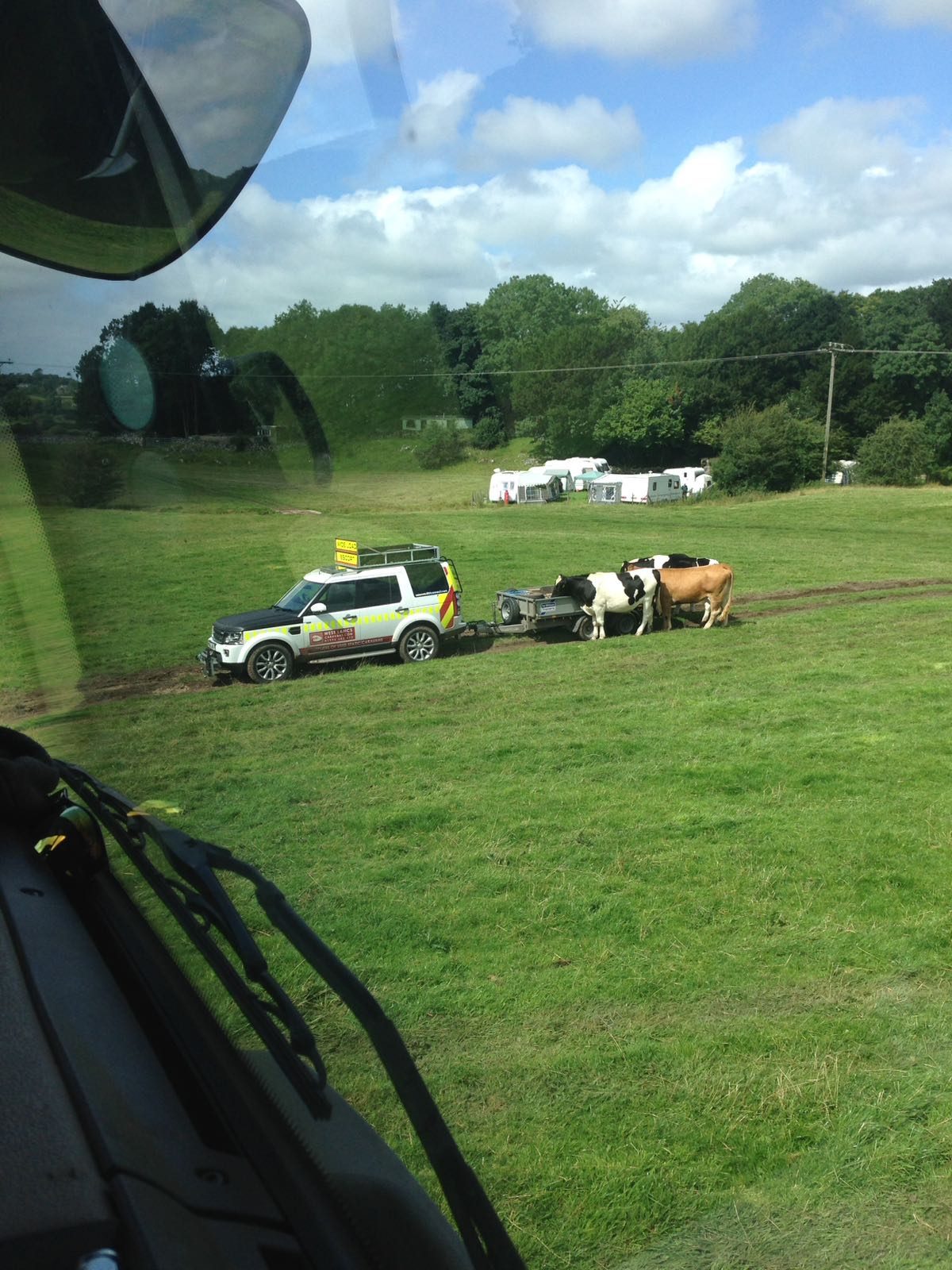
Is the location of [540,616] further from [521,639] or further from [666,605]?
[666,605]

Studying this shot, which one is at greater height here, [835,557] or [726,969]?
[726,969]

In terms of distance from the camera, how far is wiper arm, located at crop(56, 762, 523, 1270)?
101cm

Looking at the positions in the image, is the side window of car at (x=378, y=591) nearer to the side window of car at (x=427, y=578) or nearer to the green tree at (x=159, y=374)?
the side window of car at (x=427, y=578)

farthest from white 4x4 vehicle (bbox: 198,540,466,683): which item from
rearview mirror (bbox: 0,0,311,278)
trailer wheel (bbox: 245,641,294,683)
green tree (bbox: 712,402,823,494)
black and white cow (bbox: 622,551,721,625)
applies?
rearview mirror (bbox: 0,0,311,278)

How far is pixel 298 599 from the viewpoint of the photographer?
9.45 meters

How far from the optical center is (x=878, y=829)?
4.12 metres

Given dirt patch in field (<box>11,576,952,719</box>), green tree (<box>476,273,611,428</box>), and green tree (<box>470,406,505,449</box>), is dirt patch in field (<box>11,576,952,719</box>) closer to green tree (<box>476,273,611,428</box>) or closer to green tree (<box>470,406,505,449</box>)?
green tree (<box>470,406,505,449</box>)

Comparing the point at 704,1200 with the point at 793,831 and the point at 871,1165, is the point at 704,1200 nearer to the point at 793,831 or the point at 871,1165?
the point at 871,1165

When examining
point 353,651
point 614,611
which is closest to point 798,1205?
point 353,651

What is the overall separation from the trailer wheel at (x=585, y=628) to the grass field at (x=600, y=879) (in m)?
3.29

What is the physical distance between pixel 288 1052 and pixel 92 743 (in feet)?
11.0

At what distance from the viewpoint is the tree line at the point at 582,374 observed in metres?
3.26

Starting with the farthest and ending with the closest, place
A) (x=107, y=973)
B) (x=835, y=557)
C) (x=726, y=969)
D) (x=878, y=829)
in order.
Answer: (x=835, y=557)
(x=878, y=829)
(x=726, y=969)
(x=107, y=973)

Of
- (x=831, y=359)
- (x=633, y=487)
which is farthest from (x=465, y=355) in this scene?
(x=633, y=487)
